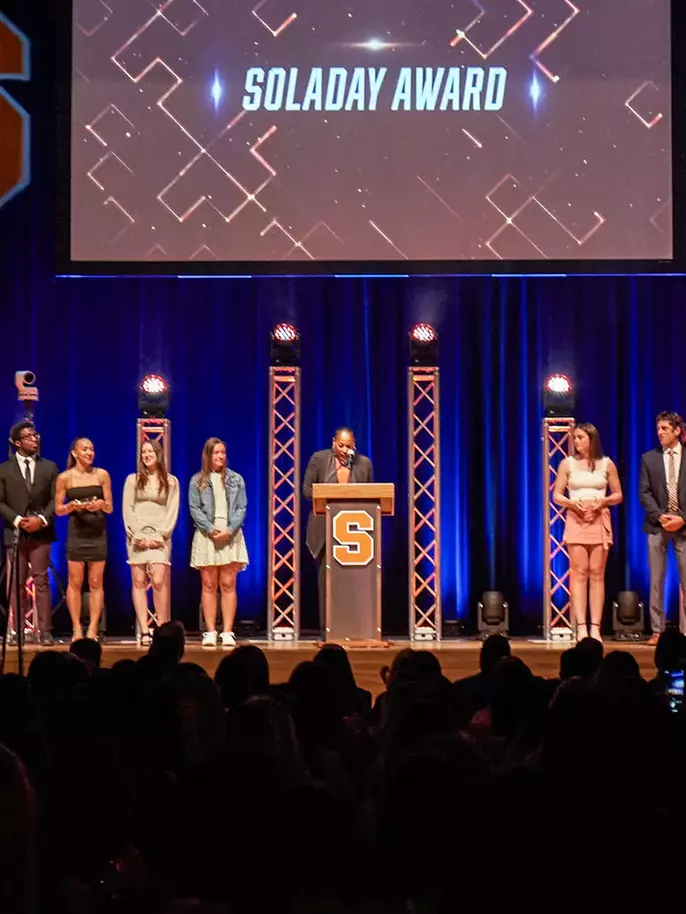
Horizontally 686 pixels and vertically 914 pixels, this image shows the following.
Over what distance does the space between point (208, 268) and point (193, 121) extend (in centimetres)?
98

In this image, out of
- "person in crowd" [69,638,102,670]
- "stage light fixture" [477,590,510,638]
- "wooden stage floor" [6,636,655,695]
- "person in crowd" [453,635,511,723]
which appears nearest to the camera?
"person in crowd" [453,635,511,723]

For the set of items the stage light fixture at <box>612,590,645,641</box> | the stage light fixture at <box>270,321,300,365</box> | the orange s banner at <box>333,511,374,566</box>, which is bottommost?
the stage light fixture at <box>612,590,645,641</box>

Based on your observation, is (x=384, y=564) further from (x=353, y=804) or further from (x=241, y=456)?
(x=353, y=804)

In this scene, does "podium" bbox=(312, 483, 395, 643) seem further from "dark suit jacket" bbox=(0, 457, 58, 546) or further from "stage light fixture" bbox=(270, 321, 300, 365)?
"dark suit jacket" bbox=(0, 457, 58, 546)

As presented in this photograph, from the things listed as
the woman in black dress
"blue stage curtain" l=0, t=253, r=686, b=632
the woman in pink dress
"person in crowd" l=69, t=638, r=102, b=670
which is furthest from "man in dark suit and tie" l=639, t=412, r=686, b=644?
"person in crowd" l=69, t=638, r=102, b=670

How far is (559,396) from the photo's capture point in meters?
9.06

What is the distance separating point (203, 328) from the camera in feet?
32.5

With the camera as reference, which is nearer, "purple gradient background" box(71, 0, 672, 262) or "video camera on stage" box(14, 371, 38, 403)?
"video camera on stage" box(14, 371, 38, 403)

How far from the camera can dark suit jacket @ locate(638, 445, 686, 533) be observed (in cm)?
848

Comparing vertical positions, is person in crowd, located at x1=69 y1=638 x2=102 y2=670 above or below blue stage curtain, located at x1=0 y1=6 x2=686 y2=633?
below

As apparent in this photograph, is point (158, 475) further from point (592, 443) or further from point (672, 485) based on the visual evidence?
point (672, 485)

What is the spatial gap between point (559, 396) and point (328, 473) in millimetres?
1621

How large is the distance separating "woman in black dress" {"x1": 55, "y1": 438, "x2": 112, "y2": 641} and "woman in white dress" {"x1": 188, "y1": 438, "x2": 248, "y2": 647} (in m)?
0.56

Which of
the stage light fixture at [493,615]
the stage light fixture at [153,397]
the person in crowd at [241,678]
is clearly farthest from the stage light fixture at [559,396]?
the person in crowd at [241,678]
